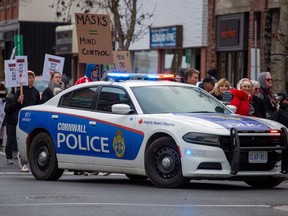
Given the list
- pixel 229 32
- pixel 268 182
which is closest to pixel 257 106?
pixel 268 182

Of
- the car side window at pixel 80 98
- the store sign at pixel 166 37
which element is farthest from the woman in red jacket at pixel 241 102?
the store sign at pixel 166 37

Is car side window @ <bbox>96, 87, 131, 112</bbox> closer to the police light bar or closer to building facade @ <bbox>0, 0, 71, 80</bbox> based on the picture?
the police light bar

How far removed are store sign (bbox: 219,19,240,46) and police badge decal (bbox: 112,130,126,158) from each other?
21046 mm

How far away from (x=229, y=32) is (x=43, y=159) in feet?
68.3

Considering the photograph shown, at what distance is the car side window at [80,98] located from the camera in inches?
626

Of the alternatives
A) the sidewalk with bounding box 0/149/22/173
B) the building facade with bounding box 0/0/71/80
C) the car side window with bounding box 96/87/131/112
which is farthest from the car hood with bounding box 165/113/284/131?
the building facade with bounding box 0/0/71/80

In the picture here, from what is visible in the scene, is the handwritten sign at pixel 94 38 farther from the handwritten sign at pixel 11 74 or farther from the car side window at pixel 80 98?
the car side window at pixel 80 98

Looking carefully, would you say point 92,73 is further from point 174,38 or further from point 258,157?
point 174,38

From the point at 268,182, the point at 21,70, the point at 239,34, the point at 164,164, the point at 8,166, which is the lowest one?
the point at 8,166

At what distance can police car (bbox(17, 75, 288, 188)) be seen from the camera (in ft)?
46.0

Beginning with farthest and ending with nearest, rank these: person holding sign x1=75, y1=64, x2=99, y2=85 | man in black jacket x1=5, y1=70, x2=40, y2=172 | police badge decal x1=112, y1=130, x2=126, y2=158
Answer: person holding sign x1=75, y1=64, x2=99, y2=85 → man in black jacket x1=5, y1=70, x2=40, y2=172 → police badge decal x1=112, y1=130, x2=126, y2=158

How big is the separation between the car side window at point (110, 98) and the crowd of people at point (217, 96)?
8.81 feet

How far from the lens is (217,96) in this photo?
18.4 meters

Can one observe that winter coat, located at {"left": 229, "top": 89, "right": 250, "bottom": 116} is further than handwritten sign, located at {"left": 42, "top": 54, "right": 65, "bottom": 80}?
No
